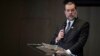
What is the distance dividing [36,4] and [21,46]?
0.94 metres

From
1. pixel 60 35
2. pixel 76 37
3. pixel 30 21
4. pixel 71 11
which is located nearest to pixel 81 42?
pixel 76 37

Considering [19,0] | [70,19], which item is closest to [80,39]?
[70,19]

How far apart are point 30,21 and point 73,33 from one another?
2.83 meters

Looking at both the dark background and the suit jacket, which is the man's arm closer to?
the suit jacket

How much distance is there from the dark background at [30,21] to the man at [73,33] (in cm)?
257

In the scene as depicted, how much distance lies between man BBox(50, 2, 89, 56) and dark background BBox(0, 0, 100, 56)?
257 centimetres

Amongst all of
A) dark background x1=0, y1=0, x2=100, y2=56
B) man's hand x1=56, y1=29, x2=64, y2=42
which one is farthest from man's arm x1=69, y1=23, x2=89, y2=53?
dark background x1=0, y1=0, x2=100, y2=56

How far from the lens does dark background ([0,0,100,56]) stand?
560cm

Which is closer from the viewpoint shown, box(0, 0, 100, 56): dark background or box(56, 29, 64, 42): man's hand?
box(56, 29, 64, 42): man's hand

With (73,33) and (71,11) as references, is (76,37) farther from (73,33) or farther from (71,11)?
(71,11)

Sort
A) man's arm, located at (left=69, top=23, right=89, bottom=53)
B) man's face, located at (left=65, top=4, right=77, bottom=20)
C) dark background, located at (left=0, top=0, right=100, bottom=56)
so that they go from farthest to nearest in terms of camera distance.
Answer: dark background, located at (left=0, top=0, right=100, bottom=56)
man's face, located at (left=65, top=4, right=77, bottom=20)
man's arm, located at (left=69, top=23, right=89, bottom=53)

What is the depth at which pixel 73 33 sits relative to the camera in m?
2.95

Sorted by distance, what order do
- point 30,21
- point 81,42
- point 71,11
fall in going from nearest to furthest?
1. point 81,42
2. point 71,11
3. point 30,21

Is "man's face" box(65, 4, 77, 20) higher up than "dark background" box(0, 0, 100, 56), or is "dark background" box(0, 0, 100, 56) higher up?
"man's face" box(65, 4, 77, 20)
